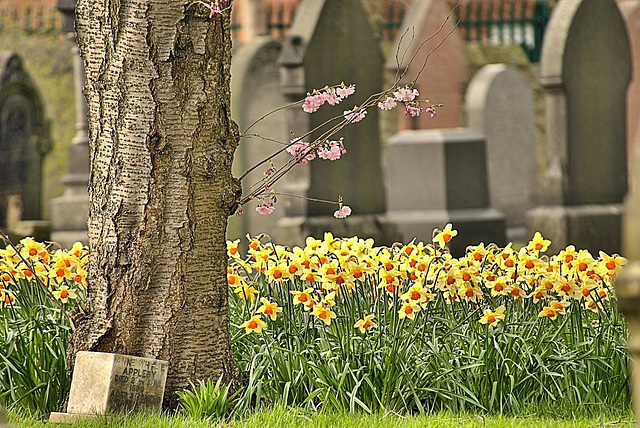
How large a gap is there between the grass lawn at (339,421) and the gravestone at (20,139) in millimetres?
6846

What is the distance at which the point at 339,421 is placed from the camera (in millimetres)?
3410

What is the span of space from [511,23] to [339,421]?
41.4 ft

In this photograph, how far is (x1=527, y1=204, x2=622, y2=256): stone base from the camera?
28.0ft

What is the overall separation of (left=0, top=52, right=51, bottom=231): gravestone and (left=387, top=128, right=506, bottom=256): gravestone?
12.4 feet

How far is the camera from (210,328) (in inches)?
145

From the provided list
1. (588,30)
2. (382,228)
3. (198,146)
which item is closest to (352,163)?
(382,228)

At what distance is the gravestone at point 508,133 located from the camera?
421 inches

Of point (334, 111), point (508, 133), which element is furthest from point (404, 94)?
point (508, 133)

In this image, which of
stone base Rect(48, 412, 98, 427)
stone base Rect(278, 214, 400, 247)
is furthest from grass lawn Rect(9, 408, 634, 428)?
stone base Rect(278, 214, 400, 247)

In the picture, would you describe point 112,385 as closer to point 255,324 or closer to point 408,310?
point 255,324

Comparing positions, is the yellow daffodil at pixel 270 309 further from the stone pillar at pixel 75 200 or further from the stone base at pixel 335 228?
the stone pillar at pixel 75 200

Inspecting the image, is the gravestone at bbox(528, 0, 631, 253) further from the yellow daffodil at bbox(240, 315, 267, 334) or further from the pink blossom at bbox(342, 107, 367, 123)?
the yellow daffodil at bbox(240, 315, 267, 334)

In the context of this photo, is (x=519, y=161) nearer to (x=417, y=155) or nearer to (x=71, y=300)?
(x=417, y=155)

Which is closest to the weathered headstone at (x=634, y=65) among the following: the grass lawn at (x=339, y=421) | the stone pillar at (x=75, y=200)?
the stone pillar at (x=75, y=200)
